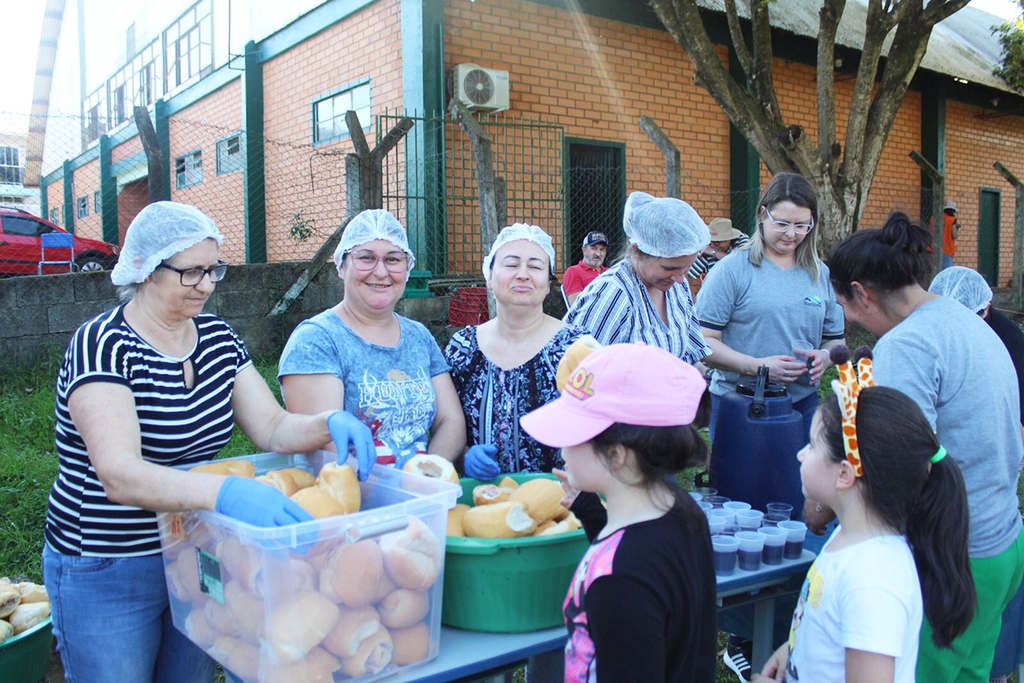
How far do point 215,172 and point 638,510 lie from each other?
501 inches

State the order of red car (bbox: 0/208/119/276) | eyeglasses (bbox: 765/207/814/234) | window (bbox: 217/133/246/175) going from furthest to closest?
window (bbox: 217/133/246/175)
red car (bbox: 0/208/119/276)
eyeglasses (bbox: 765/207/814/234)

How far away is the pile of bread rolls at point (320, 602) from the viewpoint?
4.63ft

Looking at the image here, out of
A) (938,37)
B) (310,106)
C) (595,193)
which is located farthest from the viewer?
(938,37)

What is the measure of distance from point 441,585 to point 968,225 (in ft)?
50.9

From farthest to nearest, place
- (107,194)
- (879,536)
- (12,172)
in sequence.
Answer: (12,172) < (107,194) < (879,536)

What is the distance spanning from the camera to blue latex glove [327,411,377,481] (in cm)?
185

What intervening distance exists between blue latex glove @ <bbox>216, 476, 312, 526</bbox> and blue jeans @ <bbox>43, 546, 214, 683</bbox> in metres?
0.63

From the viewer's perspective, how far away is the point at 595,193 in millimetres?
9891

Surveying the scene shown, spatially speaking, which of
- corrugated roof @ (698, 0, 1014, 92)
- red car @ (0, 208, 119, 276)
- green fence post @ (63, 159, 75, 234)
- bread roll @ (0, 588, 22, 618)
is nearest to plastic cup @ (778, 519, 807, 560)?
bread roll @ (0, 588, 22, 618)

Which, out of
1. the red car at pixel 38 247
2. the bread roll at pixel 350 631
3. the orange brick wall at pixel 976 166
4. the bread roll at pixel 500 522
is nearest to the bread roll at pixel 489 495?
the bread roll at pixel 500 522

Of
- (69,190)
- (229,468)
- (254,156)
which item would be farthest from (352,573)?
(69,190)

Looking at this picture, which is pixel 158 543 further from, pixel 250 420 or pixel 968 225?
pixel 968 225

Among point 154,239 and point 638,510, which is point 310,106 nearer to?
point 154,239

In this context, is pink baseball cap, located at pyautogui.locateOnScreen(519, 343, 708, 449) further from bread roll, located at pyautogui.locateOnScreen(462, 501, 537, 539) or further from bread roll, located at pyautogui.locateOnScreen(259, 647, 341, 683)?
bread roll, located at pyautogui.locateOnScreen(259, 647, 341, 683)
